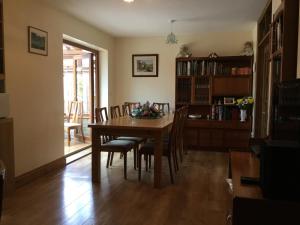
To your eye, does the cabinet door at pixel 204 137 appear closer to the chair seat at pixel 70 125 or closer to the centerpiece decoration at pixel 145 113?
the centerpiece decoration at pixel 145 113

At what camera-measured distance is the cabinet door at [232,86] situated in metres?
5.57

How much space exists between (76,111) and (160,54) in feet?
7.23

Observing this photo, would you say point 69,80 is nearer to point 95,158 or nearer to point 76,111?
point 76,111

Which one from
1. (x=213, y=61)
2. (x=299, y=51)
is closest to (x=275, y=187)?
(x=299, y=51)

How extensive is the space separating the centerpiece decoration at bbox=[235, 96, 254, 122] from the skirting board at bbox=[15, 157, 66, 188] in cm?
328

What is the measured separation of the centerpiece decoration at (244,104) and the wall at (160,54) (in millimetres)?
1129

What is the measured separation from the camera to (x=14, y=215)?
2.66 meters

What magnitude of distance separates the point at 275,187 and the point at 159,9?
11.1 feet

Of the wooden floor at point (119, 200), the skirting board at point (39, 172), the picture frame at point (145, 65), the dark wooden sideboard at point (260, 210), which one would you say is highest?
the picture frame at point (145, 65)

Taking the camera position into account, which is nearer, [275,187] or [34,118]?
[275,187]

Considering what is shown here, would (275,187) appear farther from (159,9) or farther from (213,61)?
(213,61)

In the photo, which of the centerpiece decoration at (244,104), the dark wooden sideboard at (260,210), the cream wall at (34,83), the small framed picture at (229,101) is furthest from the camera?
the small framed picture at (229,101)

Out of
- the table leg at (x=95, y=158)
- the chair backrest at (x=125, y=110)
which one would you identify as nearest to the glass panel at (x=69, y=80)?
the chair backrest at (x=125, y=110)

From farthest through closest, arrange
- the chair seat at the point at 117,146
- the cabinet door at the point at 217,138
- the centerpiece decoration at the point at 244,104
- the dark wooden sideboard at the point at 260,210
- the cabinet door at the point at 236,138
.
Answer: the cabinet door at the point at 217,138, the cabinet door at the point at 236,138, the centerpiece decoration at the point at 244,104, the chair seat at the point at 117,146, the dark wooden sideboard at the point at 260,210
